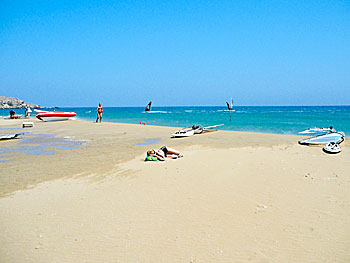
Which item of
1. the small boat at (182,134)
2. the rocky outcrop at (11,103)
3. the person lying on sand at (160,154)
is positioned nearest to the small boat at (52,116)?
the small boat at (182,134)

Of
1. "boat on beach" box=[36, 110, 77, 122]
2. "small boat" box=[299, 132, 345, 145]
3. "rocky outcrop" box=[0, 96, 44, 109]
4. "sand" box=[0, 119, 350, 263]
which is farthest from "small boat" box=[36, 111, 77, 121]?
"rocky outcrop" box=[0, 96, 44, 109]

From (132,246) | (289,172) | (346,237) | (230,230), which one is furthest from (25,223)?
(289,172)

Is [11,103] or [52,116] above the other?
[11,103]

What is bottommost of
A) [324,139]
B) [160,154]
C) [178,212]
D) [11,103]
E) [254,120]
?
[178,212]

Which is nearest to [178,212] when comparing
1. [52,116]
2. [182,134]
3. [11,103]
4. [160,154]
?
[160,154]

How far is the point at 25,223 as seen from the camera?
195 inches

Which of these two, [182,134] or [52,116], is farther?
[52,116]

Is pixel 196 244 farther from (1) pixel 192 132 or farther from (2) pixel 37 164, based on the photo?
(1) pixel 192 132

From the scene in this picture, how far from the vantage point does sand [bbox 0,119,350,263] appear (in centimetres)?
396

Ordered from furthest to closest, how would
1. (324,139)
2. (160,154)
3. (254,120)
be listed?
1. (254,120)
2. (324,139)
3. (160,154)

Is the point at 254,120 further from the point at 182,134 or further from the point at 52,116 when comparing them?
the point at 52,116

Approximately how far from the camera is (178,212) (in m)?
5.31

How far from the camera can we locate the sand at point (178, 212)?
396 cm

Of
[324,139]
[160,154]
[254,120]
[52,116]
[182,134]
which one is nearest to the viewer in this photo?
[160,154]
